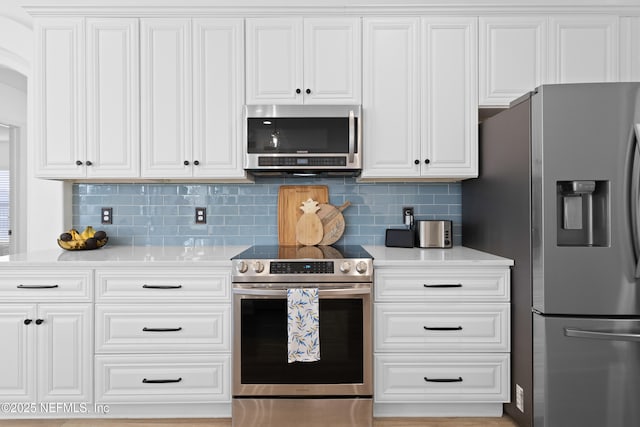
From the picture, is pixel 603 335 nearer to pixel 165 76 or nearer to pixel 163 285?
pixel 163 285

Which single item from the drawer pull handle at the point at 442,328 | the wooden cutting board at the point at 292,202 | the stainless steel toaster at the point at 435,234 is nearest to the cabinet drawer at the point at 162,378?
the wooden cutting board at the point at 292,202

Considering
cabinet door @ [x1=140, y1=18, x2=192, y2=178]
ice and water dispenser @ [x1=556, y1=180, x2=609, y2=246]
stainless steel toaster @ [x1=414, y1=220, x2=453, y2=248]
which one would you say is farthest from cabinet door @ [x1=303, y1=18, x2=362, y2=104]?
ice and water dispenser @ [x1=556, y1=180, x2=609, y2=246]

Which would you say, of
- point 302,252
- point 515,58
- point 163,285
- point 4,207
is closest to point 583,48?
point 515,58

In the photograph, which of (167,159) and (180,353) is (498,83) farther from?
(180,353)

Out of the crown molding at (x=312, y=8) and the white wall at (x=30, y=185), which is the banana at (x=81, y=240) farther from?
the crown molding at (x=312, y=8)

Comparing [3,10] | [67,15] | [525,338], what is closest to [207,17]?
[67,15]

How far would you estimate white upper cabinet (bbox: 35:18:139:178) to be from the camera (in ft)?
8.45

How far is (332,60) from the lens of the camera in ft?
8.50

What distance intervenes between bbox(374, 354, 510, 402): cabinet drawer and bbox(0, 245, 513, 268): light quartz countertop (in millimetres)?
532

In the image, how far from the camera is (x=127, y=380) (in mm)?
2262

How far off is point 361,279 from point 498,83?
60.6 inches

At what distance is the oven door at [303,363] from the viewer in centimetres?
221

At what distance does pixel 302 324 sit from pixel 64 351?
133 cm

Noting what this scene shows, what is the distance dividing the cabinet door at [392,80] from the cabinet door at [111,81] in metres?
1.47
